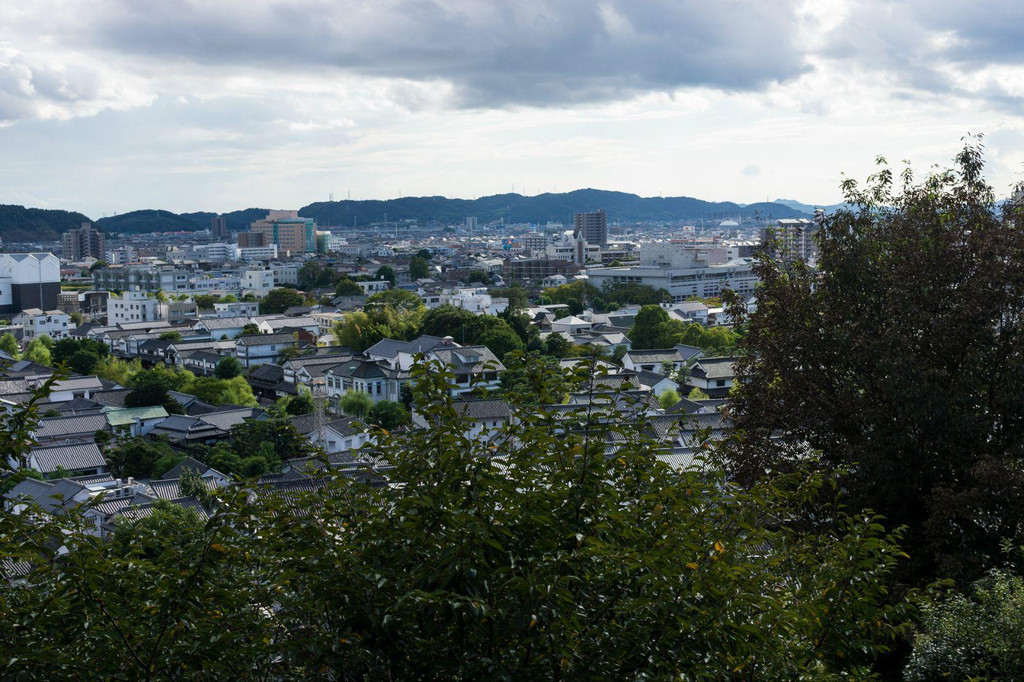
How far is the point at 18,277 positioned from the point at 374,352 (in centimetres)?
1729

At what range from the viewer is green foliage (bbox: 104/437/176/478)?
482 inches

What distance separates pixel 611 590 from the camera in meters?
1.86

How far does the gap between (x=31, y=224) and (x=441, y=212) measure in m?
60.1

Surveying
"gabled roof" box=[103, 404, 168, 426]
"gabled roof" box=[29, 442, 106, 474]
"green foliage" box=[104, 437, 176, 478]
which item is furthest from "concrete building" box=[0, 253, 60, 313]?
"gabled roof" box=[29, 442, 106, 474]

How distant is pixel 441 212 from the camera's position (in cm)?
12481

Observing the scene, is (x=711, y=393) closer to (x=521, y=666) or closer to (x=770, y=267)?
(x=770, y=267)

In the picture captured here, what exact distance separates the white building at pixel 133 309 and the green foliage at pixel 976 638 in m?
29.7

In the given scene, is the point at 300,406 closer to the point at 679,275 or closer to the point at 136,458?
the point at 136,458

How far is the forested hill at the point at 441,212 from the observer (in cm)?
7594

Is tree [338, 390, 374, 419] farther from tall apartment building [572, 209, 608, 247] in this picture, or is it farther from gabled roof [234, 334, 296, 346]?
tall apartment building [572, 209, 608, 247]

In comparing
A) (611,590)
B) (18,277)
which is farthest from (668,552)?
(18,277)

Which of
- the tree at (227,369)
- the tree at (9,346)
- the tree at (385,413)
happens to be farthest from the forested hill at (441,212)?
the tree at (385,413)

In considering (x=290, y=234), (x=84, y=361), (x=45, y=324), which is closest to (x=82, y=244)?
(x=290, y=234)

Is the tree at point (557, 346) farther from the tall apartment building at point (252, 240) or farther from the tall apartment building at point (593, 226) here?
the tall apartment building at point (252, 240)
